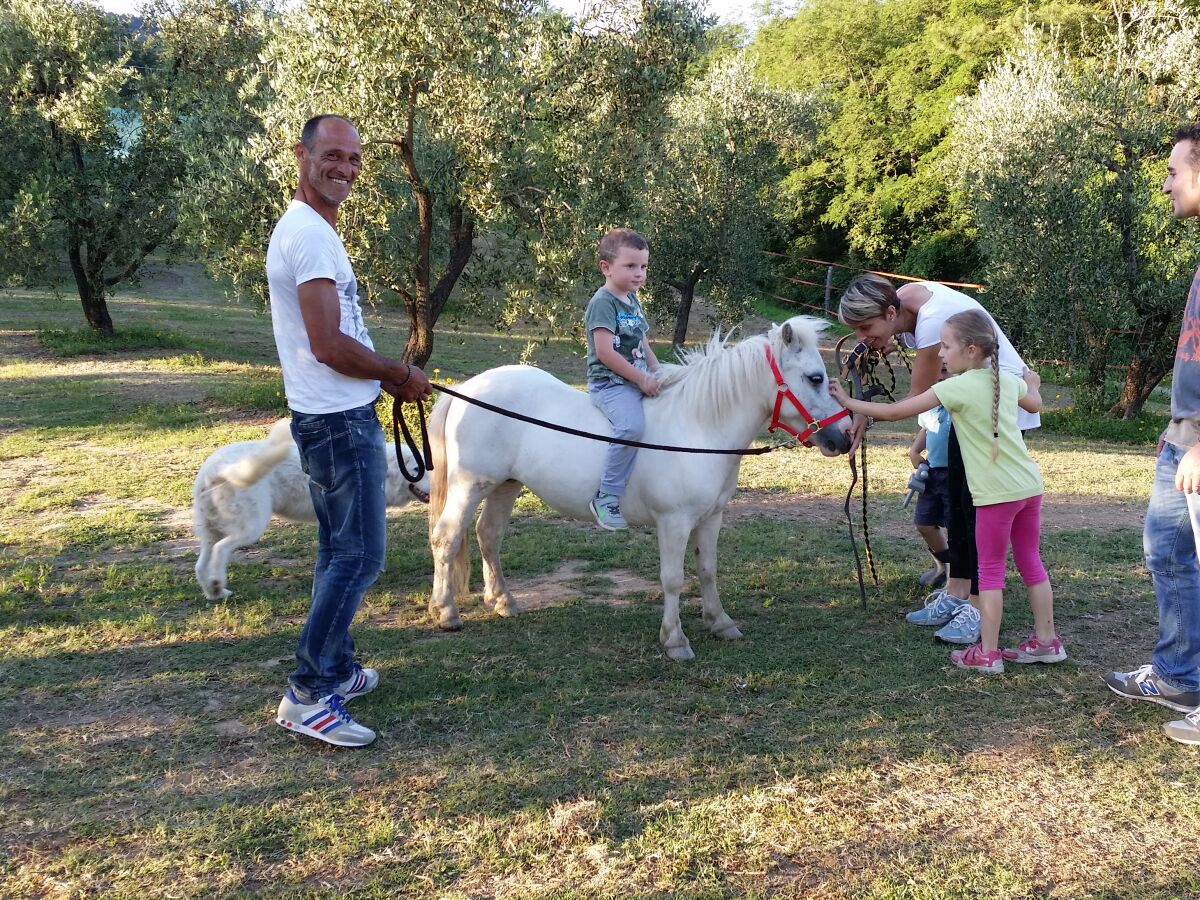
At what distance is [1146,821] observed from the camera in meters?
3.28

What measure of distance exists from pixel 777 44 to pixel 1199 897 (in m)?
39.7

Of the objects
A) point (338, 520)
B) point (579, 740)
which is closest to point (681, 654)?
point (579, 740)

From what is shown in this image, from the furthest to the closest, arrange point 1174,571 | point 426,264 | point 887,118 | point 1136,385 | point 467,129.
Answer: point 887,118
point 1136,385
point 426,264
point 467,129
point 1174,571

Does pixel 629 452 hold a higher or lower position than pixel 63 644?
higher

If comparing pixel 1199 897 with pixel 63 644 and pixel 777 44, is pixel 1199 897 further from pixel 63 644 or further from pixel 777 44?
pixel 777 44

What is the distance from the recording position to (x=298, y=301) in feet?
11.4

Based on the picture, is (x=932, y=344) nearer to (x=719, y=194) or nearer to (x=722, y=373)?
(x=722, y=373)

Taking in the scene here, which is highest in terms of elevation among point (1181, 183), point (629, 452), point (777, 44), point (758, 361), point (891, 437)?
point (777, 44)

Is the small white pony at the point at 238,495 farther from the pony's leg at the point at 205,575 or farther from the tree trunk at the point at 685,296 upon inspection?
the tree trunk at the point at 685,296

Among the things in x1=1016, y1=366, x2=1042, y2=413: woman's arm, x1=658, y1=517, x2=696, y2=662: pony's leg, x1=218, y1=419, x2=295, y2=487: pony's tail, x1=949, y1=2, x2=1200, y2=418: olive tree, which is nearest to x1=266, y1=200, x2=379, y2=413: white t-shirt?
x1=218, y1=419, x2=295, y2=487: pony's tail

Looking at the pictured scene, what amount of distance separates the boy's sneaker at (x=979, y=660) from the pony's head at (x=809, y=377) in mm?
1287

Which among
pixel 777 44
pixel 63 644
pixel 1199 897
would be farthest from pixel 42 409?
pixel 777 44

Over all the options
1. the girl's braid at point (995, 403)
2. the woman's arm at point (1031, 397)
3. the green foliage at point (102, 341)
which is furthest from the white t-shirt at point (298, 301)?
the green foliage at point (102, 341)

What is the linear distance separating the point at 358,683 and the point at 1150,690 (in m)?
3.86
